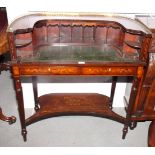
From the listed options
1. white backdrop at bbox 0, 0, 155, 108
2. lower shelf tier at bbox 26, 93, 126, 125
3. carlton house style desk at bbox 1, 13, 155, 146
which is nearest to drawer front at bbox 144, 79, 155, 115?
carlton house style desk at bbox 1, 13, 155, 146

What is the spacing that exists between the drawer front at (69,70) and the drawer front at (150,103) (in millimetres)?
326

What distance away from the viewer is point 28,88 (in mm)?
2320

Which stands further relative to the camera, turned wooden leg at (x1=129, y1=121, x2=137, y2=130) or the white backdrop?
turned wooden leg at (x1=129, y1=121, x2=137, y2=130)

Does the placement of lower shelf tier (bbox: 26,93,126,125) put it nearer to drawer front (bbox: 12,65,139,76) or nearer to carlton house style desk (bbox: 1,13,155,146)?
carlton house style desk (bbox: 1,13,155,146)

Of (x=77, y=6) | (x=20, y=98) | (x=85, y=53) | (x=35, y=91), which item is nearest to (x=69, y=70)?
(x=85, y=53)

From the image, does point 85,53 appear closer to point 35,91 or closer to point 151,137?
point 35,91

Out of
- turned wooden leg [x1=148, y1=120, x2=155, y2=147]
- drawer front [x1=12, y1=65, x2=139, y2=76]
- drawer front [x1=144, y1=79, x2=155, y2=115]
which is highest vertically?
drawer front [x1=12, y1=65, x2=139, y2=76]

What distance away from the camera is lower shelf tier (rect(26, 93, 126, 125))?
2158mm

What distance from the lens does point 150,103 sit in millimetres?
2010

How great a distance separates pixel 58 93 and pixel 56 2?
957 millimetres

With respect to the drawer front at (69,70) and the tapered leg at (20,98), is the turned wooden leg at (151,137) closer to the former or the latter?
the drawer front at (69,70)

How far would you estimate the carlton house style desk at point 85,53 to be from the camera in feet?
5.28

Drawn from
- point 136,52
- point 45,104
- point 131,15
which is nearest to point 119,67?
point 136,52

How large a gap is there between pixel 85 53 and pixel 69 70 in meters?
0.25
